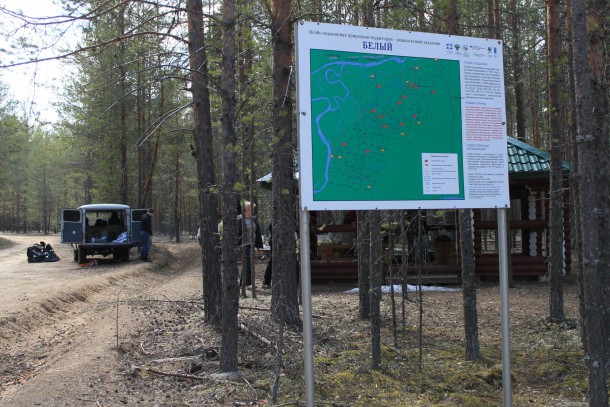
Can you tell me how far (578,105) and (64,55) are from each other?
5.44 metres

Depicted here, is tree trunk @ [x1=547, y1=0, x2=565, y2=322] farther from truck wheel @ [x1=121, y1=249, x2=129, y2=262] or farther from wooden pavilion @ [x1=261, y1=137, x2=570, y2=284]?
truck wheel @ [x1=121, y1=249, x2=129, y2=262]

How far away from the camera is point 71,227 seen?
811 inches

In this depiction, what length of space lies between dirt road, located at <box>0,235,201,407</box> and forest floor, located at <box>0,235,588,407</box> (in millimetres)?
36

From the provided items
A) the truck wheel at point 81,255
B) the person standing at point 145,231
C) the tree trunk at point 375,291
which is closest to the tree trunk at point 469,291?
the tree trunk at point 375,291

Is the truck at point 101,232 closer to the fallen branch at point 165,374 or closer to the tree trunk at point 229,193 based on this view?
the fallen branch at point 165,374

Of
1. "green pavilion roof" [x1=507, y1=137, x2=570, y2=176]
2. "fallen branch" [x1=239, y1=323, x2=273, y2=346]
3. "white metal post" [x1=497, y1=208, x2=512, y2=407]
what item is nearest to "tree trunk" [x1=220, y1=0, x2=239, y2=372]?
"fallen branch" [x1=239, y1=323, x2=273, y2=346]

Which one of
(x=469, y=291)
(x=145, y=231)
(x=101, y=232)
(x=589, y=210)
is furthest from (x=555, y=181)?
(x=101, y=232)

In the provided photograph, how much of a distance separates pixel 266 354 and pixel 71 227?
50.2ft

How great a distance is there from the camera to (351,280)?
1545 centimetres

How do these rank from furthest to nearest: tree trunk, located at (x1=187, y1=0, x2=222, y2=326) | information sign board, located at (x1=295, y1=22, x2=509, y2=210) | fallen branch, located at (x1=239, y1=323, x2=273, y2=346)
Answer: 1. tree trunk, located at (x1=187, y1=0, x2=222, y2=326)
2. fallen branch, located at (x1=239, y1=323, x2=273, y2=346)
3. information sign board, located at (x1=295, y1=22, x2=509, y2=210)

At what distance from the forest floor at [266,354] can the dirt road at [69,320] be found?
0.12 feet

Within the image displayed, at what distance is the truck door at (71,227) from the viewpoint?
20531mm

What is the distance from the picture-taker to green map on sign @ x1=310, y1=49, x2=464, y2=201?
400cm

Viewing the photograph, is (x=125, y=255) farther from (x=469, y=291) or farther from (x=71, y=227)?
(x=469, y=291)
